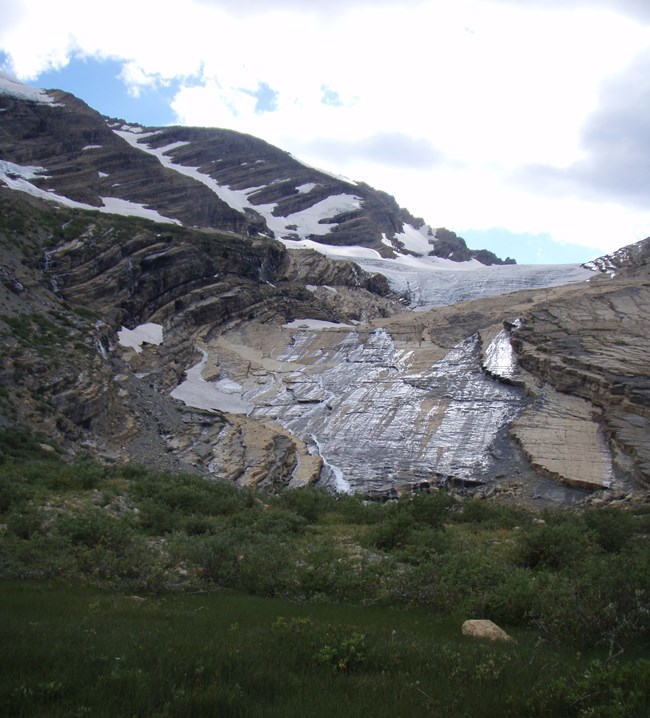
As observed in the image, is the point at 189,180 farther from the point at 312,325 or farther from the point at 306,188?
the point at 312,325

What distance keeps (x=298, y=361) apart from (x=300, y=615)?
112 feet

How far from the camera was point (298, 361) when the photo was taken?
4153 centimetres

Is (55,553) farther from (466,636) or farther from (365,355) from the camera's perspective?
(365,355)

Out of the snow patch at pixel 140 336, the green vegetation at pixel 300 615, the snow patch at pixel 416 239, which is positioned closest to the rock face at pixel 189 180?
the snow patch at pixel 416 239

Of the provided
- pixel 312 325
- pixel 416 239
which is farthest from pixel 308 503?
pixel 416 239

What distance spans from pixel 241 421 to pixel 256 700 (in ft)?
85.8

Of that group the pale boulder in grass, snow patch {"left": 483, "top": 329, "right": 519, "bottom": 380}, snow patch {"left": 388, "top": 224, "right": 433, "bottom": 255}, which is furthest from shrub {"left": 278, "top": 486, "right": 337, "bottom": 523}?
snow patch {"left": 388, "top": 224, "right": 433, "bottom": 255}

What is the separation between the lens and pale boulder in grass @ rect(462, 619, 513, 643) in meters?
7.05

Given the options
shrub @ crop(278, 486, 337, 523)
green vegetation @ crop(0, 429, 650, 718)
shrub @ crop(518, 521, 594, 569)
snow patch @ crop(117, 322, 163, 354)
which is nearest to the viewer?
green vegetation @ crop(0, 429, 650, 718)

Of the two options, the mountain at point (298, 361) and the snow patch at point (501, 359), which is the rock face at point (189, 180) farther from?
the snow patch at point (501, 359)

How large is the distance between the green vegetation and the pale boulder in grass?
0.60ft

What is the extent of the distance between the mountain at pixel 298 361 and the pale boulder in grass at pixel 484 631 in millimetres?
17057

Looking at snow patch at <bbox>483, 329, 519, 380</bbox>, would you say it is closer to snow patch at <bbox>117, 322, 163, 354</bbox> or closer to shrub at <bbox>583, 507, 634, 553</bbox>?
shrub at <bbox>583, 507, 634, 553</bbox>

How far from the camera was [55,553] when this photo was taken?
30.0ft
